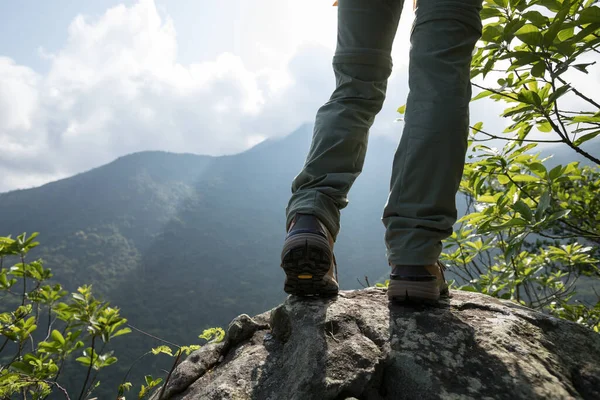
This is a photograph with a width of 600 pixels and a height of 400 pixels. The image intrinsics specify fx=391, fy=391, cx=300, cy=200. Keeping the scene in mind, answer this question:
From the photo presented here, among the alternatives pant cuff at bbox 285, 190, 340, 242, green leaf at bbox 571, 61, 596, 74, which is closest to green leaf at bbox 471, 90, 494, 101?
green leaf at bbox 571, 61, 596, 74

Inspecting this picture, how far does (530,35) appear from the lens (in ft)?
5.06

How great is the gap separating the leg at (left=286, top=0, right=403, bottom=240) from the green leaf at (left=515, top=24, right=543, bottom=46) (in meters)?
0.51

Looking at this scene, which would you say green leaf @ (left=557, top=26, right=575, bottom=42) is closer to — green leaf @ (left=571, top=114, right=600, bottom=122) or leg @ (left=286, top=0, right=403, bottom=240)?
green leaf @ (left=571, top=114, right=600, bottom=122)

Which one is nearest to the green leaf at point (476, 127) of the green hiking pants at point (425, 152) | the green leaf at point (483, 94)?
the green leaf at point (483, 94)

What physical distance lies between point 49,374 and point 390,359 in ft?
5.53

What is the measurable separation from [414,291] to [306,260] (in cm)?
42

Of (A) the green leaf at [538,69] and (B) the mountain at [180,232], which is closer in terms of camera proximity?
(A) the green leaf at [538,69]

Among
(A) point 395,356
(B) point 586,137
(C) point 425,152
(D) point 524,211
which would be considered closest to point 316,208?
(C) point 425,152

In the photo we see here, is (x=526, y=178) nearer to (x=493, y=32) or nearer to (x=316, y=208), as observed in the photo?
(x=493, y=32)

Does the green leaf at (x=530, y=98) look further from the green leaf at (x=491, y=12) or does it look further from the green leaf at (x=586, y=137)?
the green leaf at (x=491, y=12)

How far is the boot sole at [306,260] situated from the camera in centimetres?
146

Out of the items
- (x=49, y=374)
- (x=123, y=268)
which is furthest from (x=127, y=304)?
(x=49, y=374)

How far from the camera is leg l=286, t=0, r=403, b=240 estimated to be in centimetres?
164

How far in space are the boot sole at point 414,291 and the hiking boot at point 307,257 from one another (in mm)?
263
